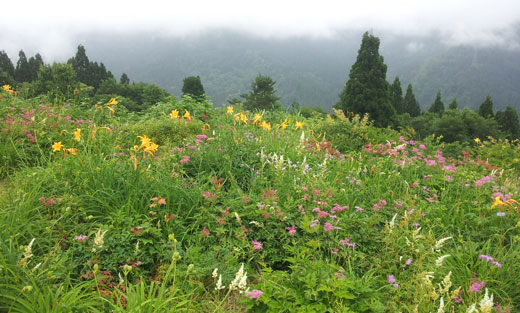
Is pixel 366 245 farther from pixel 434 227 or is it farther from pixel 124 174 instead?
pixel 124 174

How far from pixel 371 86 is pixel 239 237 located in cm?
3235

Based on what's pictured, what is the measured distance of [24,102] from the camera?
617 centimetres

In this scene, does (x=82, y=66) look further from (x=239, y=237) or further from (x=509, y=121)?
(x=509, y=121)

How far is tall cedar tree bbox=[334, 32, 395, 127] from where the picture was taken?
31719 millimetres

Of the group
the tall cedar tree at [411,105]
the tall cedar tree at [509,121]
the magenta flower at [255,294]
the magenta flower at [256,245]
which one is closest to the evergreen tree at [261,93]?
the tall cedar tree at [411,105]

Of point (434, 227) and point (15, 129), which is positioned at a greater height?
point (15, 129)

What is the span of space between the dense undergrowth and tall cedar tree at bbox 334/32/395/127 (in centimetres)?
2880

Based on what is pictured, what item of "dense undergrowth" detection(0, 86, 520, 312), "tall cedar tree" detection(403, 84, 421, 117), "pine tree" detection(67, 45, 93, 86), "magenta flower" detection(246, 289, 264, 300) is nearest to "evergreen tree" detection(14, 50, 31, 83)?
"pine tree" detection(67, 45, 93, 86)

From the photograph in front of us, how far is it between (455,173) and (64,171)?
5.12 m

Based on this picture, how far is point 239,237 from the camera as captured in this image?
2922 mm

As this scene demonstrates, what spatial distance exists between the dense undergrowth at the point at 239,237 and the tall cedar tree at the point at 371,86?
28798 mm

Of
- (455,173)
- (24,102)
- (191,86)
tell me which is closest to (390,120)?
(191,86)

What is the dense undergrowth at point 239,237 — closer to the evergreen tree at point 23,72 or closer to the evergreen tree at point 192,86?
the evergreen tree at point 192,86

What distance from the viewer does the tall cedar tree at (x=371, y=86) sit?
31719mm
